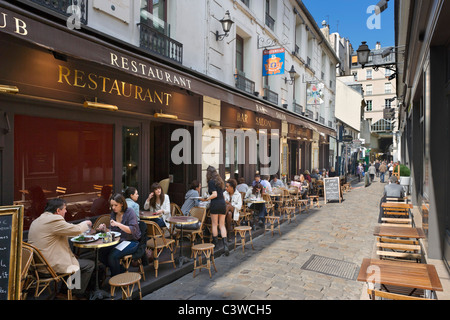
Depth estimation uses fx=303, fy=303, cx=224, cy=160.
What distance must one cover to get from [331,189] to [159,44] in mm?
9811

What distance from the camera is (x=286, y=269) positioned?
17.7 feet

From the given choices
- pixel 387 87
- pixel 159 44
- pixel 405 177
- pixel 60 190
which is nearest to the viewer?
pixel 60 190

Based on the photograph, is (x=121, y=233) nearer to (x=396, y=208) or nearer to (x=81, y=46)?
(x=81, y=46)

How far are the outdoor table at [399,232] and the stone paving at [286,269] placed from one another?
0.90m

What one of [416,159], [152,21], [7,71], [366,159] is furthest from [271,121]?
[366,159]

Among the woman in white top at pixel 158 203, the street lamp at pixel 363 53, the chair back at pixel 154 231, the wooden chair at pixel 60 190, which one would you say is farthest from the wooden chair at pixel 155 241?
the street lamp at pixel 363 53

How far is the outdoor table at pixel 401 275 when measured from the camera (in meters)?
2.99

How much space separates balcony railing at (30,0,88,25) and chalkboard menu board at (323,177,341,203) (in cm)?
1135

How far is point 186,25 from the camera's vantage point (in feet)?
28.0

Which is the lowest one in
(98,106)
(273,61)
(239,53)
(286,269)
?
(286,269)

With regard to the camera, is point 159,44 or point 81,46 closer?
point 81,46

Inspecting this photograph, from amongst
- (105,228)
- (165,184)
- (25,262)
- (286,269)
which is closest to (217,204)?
(286,269)

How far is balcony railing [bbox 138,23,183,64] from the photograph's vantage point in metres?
7.04

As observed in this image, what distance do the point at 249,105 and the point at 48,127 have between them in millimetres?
5388
